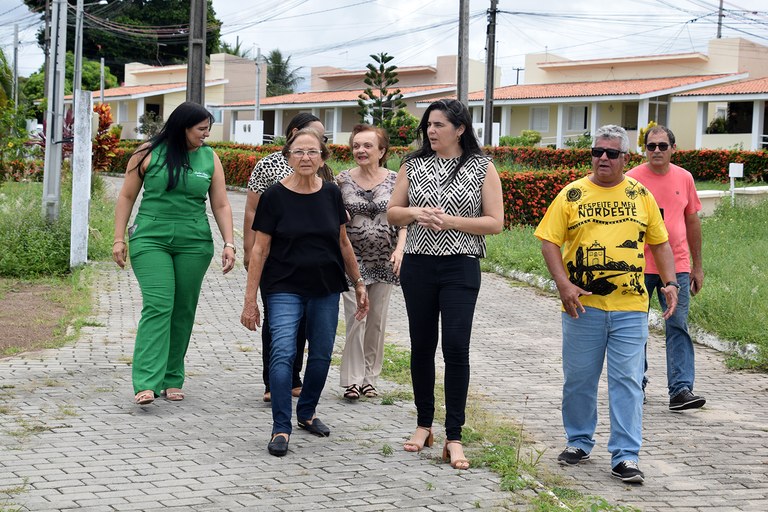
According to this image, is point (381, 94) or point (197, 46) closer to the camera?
point (197, 46)

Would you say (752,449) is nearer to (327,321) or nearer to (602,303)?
(602,303)

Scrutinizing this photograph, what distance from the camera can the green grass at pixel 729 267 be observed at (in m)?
9.38

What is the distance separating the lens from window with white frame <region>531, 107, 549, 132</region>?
161ft

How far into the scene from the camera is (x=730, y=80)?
44938 millimetres

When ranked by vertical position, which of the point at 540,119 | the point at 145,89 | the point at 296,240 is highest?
the point at 145,89

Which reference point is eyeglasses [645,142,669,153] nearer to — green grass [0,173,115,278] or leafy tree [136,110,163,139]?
green grass [0,173,115,278]

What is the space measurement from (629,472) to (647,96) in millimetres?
38509

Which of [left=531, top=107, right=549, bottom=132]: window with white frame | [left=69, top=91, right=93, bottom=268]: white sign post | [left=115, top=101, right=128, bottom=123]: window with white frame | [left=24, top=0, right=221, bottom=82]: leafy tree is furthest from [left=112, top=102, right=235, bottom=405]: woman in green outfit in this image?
[left=24, top=0, right=221, bottom=82]: leafy tree

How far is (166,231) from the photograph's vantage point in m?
6.56

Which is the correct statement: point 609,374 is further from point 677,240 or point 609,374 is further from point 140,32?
point 140,32

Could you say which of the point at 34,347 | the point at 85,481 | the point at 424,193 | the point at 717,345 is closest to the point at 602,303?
the point at 424,193

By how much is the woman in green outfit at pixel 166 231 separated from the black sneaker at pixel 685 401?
10.4 feet

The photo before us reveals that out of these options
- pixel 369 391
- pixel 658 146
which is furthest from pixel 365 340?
pixel 658 146

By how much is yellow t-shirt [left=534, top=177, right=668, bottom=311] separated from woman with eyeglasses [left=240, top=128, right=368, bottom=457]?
1.22 m
